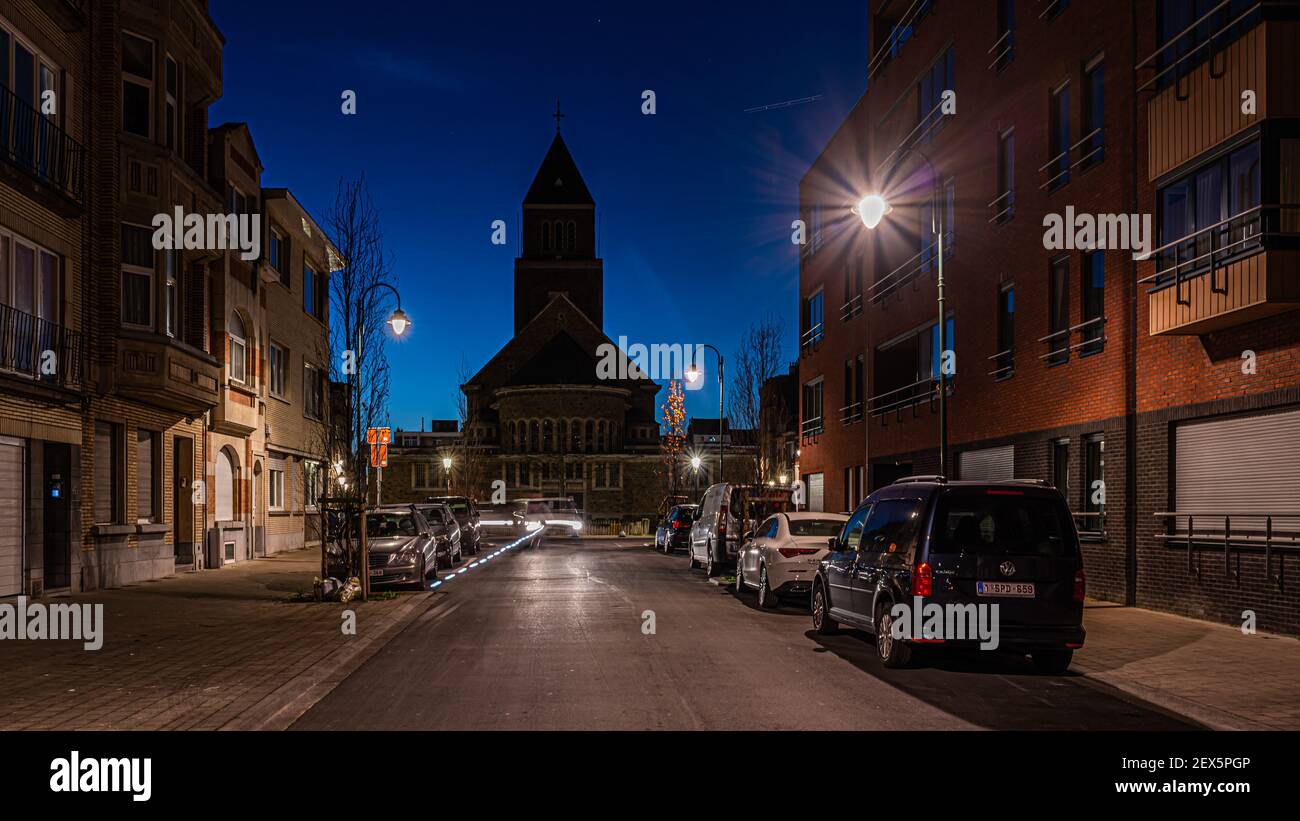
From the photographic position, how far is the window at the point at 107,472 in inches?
816

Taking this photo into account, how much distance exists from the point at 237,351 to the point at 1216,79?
76.4 feet

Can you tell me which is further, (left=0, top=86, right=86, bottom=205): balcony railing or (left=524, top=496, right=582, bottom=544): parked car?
(left=524, top=496, right=582, bottom=544): parked car

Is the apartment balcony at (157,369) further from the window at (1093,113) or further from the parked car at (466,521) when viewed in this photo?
the window at (1093,113)

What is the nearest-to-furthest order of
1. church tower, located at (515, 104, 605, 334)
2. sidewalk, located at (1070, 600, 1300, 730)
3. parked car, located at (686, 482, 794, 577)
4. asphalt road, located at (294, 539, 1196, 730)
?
asphalt road, located at (294, 539, 1196, 730) < sidewalk, located at (1070, 600, 1300, 730) < parked car, located at (686, 482, 794, 577) < church tower, located at (515, 104, 605, 334)

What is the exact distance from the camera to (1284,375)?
14328 millimetres

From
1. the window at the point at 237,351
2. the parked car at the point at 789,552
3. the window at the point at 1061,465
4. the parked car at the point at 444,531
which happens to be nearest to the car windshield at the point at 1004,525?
the parked car at the point at 789,552

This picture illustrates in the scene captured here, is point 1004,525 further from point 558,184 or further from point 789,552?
point 558,184

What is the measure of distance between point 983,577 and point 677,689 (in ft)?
10.5

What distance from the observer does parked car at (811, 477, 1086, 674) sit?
1087cm

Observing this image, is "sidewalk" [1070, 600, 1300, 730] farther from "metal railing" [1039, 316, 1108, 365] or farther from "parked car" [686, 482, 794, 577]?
"parked car" [686, 482, 794, 577]

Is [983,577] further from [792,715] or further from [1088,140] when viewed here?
[1088,140]

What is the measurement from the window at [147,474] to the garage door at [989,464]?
54.4ft

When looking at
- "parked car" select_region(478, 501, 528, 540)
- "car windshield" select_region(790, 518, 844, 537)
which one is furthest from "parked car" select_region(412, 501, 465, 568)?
"parked car" select_region(478, 501, 528, 540)

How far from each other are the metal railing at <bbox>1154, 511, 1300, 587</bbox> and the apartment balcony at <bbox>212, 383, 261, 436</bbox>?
20.3 m
